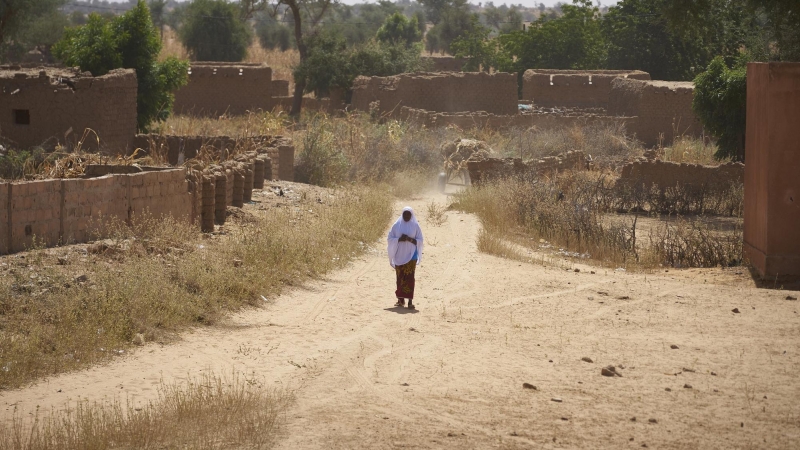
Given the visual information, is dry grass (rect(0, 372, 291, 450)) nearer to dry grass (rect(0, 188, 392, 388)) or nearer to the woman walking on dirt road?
dry grass (rect(0, 188, 392, 388))

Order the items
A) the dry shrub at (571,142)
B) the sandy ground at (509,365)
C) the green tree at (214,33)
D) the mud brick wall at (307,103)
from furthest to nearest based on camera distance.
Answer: the green tree at (214,33) < the mud brick wall at (307,103) < the dry shrub at (571,142) < the sandy ground at (509,365)

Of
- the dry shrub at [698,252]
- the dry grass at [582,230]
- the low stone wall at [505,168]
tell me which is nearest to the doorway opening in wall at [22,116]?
the dry grass at [582,230]

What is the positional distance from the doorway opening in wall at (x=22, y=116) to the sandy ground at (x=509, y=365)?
1009 centimetres

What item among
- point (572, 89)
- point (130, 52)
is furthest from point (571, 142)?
point (130, 52)

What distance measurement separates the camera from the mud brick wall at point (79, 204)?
9.95m

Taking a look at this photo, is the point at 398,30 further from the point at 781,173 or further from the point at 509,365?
the point at 509,365

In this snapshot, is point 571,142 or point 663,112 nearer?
point 571,142

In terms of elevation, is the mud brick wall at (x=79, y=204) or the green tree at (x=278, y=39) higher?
the green tree at (x=278, y=39)

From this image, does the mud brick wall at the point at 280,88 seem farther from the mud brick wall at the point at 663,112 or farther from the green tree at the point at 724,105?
the green tree at the point at 724,105

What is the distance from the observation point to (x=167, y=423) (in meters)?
6.22

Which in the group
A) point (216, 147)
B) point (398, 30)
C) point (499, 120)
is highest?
point (398, 30)

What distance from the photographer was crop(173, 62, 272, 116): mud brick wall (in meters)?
30.5

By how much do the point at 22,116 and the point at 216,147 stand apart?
3700mm

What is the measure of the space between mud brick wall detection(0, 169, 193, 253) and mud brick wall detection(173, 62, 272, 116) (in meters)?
18.8
